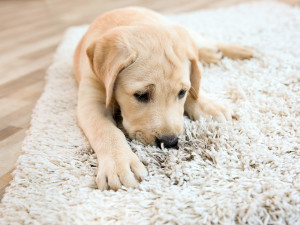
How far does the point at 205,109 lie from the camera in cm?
228

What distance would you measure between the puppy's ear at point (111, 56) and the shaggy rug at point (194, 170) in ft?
1.58

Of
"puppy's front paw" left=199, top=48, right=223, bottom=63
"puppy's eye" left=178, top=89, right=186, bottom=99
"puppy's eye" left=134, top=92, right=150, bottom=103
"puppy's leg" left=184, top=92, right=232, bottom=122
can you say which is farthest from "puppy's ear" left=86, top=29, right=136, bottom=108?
"puppy's front paw" left=199, top=48, right=223, bottom=63

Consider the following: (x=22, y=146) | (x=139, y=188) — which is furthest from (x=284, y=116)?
(x=22, y=146)

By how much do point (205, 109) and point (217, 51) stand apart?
1336mm

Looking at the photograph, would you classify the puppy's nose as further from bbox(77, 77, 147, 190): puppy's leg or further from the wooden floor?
the wooden floor

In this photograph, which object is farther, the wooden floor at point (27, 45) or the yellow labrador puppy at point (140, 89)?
the wooden floor at point (27, 45)

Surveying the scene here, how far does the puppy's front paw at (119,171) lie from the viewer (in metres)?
1.64

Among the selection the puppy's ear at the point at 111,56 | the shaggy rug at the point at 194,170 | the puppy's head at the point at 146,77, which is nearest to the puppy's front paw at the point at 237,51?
the shaggy rug at the point at 194,170

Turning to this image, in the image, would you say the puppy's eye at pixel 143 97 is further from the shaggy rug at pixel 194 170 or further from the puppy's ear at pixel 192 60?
the puppy's ear at pixel 192 60

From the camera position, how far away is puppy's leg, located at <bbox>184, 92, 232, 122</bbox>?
2.21 metres

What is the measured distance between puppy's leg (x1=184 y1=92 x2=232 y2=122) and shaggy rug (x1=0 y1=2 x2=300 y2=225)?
9cm

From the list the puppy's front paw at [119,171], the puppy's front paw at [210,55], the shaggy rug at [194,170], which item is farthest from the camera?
the puppy's front paw at [210,55]

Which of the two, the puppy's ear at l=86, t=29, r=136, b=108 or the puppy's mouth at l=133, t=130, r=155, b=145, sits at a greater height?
the puppy's ear at l=86, t=29, r=136, b=108

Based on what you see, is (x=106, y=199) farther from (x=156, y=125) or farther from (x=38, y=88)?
(x=38, y=88)
